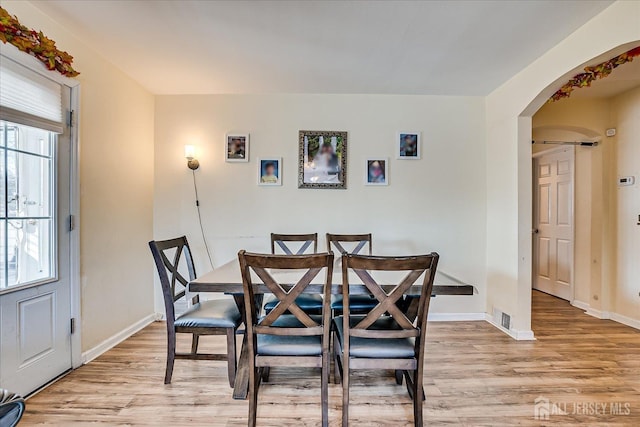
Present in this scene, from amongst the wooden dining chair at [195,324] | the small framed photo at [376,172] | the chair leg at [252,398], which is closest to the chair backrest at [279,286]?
the chair leg at [252,398]

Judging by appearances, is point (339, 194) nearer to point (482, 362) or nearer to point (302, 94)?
point (302, 94)

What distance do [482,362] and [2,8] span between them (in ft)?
12.9

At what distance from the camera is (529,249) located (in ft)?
8.89

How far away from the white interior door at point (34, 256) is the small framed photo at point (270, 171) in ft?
5.21

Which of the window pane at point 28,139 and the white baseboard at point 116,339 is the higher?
the window pane at point 28,139

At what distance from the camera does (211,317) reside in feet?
6.24

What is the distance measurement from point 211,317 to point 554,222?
4.58m

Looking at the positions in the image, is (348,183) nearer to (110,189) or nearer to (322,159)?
(322,159)

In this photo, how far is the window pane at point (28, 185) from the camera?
68.9 inches

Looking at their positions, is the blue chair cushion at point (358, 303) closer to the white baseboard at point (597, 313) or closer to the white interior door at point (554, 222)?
the white baseboard at point (597, 313)

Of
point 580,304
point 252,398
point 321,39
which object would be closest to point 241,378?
point 252,398

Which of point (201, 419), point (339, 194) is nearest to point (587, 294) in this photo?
point (339, 194)

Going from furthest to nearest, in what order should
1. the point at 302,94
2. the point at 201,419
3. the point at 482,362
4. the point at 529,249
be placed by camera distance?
the point at 302,94 → the point at 529,249 → the point at 482,362 → the point at 201,419

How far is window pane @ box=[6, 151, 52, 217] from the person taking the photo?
5.74 feet
